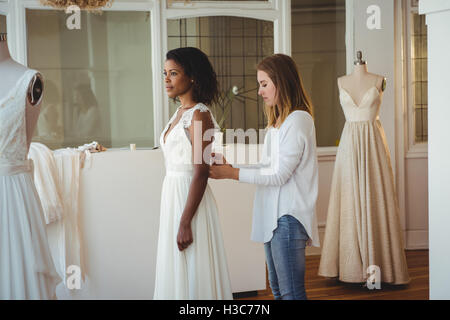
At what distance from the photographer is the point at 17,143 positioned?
190cm

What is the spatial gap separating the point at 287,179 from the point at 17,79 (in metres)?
1.03

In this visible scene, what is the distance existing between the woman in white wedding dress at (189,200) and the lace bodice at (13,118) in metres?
0.56

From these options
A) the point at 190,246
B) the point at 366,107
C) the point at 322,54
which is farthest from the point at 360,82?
the point at 190,246

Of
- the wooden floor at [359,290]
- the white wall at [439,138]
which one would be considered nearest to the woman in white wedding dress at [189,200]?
the white wall at [439,138]

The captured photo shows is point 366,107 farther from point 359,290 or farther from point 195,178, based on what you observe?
point 195,178

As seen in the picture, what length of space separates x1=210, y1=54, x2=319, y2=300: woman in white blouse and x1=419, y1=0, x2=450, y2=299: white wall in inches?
16.7

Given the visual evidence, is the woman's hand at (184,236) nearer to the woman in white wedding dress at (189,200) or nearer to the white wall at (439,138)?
the woman in white wedding dress at (189,200)

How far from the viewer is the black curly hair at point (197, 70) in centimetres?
218

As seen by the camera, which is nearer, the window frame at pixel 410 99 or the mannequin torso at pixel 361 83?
the mannequin torso at pixel 361 83

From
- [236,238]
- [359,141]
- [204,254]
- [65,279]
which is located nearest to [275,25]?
[359,141]

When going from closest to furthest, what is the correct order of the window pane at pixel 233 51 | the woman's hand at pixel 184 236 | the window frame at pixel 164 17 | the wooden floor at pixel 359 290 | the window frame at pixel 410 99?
1. the woman's hand at pixel 184 236
2. the wooden floor at pixel 359 290
3. the window frame at pixel 164 17
4. the window pane at pixel 233 51
5. the window frame at pixel 410 99

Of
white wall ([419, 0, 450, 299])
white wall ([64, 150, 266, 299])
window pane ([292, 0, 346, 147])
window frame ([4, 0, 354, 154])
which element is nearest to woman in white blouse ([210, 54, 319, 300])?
white wall ([419, 0, 450, 299])
